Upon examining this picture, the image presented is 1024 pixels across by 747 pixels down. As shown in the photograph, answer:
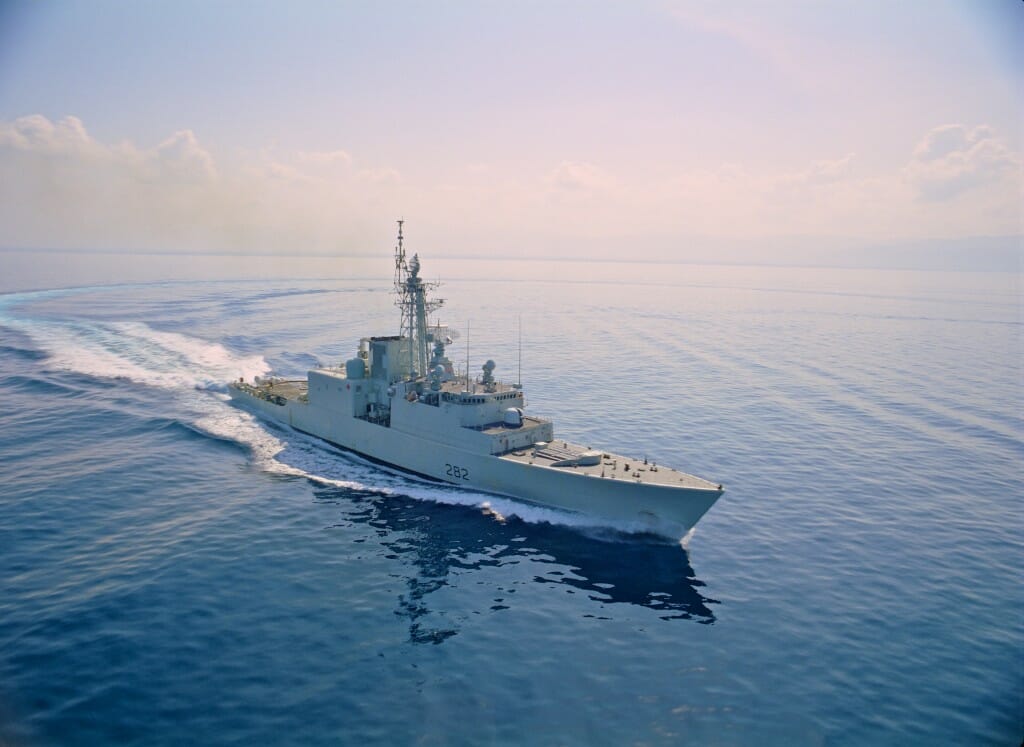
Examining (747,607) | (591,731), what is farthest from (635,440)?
(591,731)

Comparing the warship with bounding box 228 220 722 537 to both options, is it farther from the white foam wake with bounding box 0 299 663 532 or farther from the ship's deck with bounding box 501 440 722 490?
the white foam wake with bounding box 0 299 663 532

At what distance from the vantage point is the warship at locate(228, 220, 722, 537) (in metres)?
28.3

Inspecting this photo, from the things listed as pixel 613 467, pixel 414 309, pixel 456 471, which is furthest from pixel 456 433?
pixel 414 309

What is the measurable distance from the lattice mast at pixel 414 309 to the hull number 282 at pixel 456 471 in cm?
778

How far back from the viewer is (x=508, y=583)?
2422cm

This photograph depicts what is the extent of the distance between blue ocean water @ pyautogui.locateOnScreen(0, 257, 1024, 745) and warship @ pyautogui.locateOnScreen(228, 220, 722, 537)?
1.14 meters

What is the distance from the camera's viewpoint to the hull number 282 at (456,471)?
109 ft

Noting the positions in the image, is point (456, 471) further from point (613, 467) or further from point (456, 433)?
point (613, 467)

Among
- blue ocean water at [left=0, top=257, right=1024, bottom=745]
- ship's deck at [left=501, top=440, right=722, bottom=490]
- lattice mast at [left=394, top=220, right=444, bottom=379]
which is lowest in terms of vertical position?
blue ocean water at [left=0, top=257, right=1024, bottom=745]

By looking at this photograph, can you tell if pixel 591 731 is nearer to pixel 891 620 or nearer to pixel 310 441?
pixel 891 620

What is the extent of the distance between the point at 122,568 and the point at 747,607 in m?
23.3

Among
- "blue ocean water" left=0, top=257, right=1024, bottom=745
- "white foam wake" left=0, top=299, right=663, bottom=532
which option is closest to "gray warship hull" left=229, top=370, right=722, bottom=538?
"white foam wake" left=0, top=299, right=663, bottom=532

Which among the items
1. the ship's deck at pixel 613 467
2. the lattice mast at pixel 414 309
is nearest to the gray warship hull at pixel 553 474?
the ship's deck at pixel 613 467

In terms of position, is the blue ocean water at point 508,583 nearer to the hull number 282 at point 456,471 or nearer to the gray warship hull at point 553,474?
the gray warship hull at point 553,474
